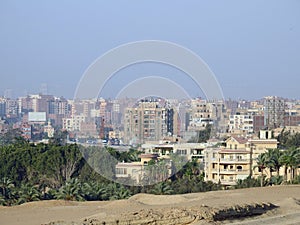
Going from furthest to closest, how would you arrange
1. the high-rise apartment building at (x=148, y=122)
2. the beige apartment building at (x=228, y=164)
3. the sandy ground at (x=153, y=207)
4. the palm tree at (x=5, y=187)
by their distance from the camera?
the high-rise apartment building at (x=148, y=122), the beige apartment building at (x=228, y=164), the palm tree at (x=5, y=187), the sandy ground at (x=153, y=207)

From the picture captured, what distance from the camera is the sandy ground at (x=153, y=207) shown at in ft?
43.7

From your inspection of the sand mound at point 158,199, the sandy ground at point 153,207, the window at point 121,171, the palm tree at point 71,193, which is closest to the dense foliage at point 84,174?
the palm tree at point 71,193

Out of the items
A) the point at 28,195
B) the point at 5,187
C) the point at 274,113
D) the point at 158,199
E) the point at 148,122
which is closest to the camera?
the point at 158,199

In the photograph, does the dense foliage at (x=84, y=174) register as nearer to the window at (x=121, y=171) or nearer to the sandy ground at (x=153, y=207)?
the window at (x=121, y=171)

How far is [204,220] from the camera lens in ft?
39.2

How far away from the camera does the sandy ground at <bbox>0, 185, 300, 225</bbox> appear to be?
1332cm

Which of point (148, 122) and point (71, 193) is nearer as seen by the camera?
point (71, 193)

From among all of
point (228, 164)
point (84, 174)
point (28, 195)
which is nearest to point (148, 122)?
point (228, 164)

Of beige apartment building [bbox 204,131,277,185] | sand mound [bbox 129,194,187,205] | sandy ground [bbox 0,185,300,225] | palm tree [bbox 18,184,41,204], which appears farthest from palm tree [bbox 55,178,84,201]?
beige apartment building [bbox 204,131,277,185]

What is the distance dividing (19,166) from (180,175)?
7398mm

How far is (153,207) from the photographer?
1493 cm

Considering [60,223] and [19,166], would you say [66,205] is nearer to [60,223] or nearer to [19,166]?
[60,223]


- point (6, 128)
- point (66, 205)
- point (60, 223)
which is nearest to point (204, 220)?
point (60, 223)

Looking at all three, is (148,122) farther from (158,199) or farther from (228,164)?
(158,199)
